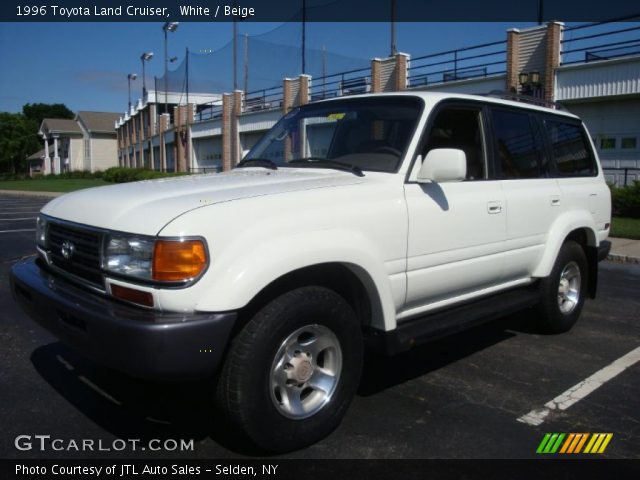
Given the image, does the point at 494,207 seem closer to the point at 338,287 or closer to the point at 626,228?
the point at 338,287

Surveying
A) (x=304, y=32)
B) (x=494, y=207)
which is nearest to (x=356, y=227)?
(x=494, y=207)

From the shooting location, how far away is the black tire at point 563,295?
503cm

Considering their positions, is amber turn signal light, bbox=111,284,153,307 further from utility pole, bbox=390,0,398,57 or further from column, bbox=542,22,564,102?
utility pole, bbox=390,0,398,57

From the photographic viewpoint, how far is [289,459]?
123 inches

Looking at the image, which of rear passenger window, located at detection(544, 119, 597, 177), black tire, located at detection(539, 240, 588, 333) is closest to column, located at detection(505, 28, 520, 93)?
rear passenger window, located at detection(544, 119, 597, 177)

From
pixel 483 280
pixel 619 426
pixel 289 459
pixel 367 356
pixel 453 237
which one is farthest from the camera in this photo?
pixel 367 356

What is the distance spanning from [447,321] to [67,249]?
7.74 feet

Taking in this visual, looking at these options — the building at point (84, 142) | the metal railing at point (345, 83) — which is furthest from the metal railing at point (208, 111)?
the building at point (84, 142)

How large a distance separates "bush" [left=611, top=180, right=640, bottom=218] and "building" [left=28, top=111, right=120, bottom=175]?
69.3 meters

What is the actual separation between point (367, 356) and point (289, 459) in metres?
1.75

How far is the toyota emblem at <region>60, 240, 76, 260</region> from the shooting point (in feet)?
10.7
